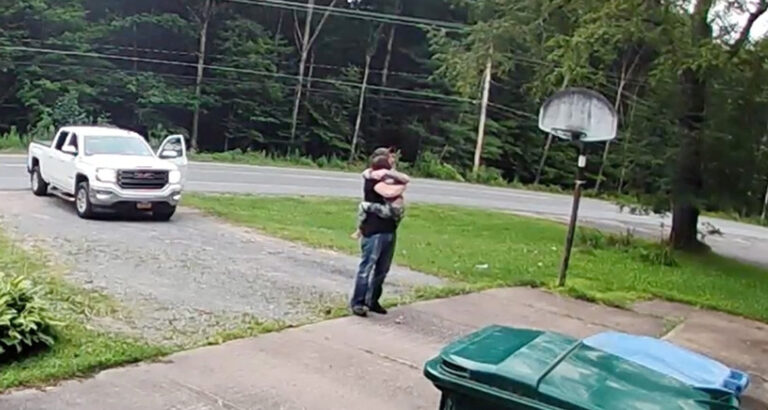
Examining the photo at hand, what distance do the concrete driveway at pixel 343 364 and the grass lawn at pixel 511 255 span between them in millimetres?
1458

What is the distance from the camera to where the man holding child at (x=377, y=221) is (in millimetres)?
7621

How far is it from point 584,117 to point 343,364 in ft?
20.1

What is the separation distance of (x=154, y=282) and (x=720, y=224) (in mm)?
27374

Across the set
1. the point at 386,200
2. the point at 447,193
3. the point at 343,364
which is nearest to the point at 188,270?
the point at 386,200

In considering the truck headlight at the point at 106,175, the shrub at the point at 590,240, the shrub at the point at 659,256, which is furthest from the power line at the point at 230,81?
the shrub at the point at 659,256

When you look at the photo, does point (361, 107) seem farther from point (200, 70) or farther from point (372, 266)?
point (372, 266)

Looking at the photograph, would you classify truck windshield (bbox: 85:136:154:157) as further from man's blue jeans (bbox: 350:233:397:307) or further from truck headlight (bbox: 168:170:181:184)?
man's blue jeans (bbox: 350:233:397:307)

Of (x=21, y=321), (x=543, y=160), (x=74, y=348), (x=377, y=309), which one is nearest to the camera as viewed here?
(x=21, y=321)

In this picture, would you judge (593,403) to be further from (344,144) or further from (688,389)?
(344,144)

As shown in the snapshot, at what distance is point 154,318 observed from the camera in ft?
23.3

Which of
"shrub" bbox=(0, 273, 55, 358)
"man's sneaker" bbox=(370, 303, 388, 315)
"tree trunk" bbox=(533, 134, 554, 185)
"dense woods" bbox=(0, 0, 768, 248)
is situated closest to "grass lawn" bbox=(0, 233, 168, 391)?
"shrub" bbox=(0, 273, 55, 358)

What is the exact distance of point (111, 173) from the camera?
14.0 metres

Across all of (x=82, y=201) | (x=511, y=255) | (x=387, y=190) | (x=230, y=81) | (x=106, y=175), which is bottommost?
(x=82, y=201)

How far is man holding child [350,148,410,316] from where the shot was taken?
25.0 ft
